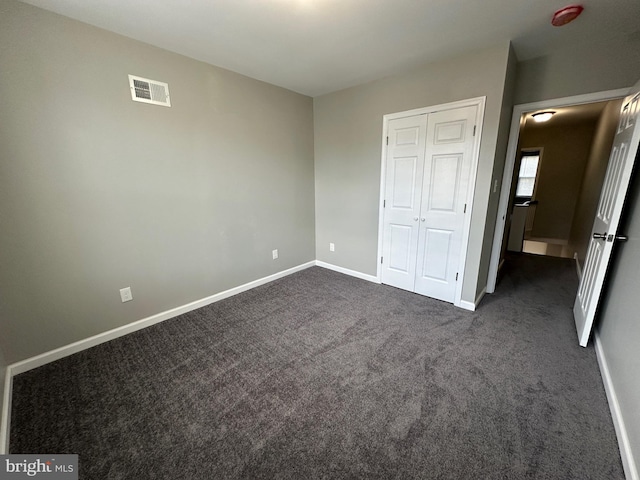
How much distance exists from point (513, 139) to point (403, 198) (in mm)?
1229

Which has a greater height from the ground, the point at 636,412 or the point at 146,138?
the point at 146,138

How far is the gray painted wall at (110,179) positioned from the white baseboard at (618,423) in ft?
10.3

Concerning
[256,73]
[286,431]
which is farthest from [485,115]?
[286,431]

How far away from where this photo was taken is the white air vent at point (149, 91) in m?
2.05

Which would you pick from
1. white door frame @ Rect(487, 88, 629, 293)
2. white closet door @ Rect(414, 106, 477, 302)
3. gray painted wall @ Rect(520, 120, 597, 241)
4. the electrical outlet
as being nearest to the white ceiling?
white door frame @ Rect(487, 88, 629, 293)

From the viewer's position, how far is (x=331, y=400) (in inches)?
62.5

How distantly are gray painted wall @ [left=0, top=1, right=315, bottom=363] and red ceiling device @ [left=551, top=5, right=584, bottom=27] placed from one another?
2555 mm

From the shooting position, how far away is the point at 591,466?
3.97ft

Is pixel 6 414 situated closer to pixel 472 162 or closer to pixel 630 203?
pixel 472 162

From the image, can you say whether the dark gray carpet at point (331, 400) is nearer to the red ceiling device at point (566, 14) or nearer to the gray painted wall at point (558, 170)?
the red ceiling device at point (566, 14)

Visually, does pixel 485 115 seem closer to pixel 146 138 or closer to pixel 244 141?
pixel 244 141

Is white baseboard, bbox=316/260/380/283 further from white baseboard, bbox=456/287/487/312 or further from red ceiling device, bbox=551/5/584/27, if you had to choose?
red ceiling device, bbox=551/5/584/27

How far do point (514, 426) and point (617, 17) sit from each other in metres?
2.83

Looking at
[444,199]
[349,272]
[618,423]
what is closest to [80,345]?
[349,272]
